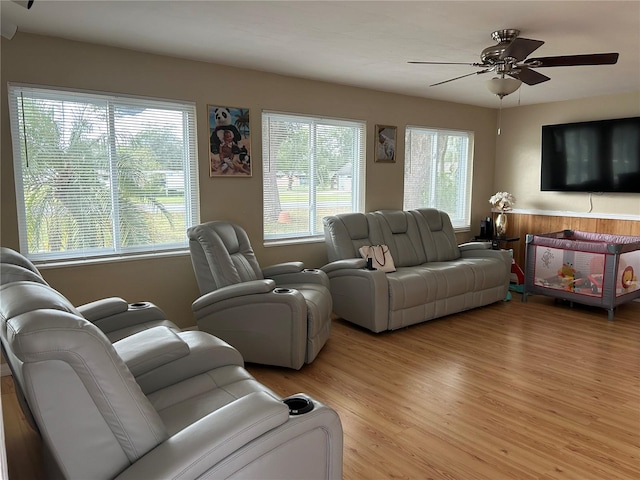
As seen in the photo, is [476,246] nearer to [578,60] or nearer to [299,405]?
[578,60]

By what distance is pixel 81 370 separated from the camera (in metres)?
1.19

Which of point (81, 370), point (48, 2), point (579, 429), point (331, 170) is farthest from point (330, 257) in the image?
point (81, 370)

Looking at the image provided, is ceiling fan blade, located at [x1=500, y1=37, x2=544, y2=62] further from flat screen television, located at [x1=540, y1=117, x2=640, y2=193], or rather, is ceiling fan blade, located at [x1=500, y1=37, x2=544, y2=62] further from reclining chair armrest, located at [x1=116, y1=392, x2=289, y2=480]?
flat screen television, located at [x1=540, y1=117, x2=640, y2=193]

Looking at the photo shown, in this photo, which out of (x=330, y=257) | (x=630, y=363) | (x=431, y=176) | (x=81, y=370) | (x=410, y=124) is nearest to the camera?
(x=81, y=370)

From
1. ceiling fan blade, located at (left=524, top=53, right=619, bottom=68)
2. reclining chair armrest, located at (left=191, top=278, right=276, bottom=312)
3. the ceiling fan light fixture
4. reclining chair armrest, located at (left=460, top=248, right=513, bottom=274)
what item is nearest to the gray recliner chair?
reclining chair armrest, located at (left=191, top=278, right=276, bottom=312)

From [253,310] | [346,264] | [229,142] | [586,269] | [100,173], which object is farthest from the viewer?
[586,269]

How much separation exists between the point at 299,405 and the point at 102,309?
5.28 feet

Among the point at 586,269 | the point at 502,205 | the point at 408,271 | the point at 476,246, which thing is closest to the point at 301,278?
the point at 408,271

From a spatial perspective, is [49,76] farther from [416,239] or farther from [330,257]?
[416,239]

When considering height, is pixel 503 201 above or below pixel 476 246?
above

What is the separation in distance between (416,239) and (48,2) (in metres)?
3.91

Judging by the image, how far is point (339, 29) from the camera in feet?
9.97

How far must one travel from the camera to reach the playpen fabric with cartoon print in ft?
14.8

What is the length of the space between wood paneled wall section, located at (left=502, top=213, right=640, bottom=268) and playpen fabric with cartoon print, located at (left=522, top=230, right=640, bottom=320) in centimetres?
22
